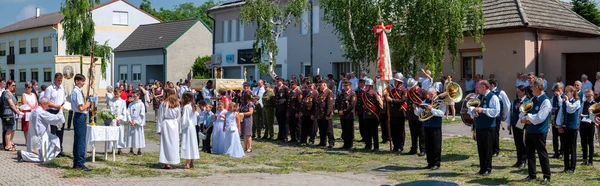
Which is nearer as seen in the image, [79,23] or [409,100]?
[409,100]

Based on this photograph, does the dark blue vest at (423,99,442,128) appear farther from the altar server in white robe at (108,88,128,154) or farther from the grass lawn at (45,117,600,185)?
the altar server in white robe at (108,88,128,154)

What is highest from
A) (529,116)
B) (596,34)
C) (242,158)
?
(596,34)

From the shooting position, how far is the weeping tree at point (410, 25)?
74.5 ft

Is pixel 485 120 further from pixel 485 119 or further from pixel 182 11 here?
pixel 182 11

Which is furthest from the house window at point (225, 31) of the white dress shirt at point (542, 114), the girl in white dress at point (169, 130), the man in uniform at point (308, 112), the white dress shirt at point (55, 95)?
the white dress shirt at point (542, 114)

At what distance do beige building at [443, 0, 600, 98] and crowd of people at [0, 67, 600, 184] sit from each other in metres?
10.2

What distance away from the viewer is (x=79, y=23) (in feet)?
117

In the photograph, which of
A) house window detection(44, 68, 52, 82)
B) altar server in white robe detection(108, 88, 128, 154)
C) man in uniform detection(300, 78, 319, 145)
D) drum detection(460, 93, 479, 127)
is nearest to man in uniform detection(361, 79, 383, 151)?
man in uniform detection(300, 78, 319, 145)

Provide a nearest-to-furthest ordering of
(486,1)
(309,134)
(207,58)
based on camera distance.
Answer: (309,134) < (486,1) < (207,58)

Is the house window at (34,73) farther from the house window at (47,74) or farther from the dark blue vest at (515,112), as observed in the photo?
the dark blue vest at (515,112)

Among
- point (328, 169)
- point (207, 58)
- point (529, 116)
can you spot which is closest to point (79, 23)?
point (207, 58)

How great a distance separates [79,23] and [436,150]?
2725 cm

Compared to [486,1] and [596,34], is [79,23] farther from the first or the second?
[596,34]

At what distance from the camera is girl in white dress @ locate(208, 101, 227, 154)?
15.9 metres
